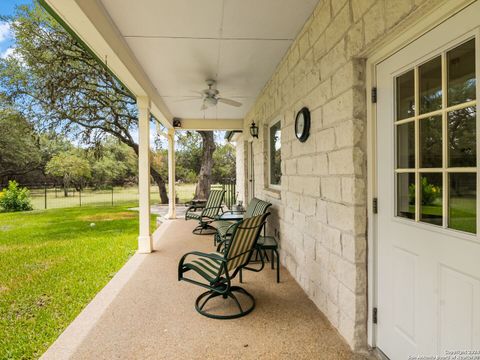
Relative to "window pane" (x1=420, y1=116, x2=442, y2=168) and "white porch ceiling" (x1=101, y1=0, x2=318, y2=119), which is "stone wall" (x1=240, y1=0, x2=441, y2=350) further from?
"window pane" (x1=420, y1=116, x2=442, y2=168)

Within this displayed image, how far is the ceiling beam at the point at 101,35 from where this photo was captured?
198 cm

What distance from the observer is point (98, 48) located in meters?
2.60

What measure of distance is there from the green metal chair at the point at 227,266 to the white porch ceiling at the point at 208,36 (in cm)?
188

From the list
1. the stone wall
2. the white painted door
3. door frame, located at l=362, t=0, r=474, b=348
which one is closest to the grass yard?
the stone wall

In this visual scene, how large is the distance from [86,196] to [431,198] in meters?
17.3

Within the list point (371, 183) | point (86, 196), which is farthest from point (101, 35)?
point (86, 196)

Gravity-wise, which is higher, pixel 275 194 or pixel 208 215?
pixel 275 194

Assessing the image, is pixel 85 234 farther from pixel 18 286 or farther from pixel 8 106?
pixel 8 106

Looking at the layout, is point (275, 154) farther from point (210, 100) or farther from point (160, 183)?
point (160, 183)

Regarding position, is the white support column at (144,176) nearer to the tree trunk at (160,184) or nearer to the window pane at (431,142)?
the window pane at (431,142)

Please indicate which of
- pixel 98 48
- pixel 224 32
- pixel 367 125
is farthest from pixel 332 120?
pixel 98 48

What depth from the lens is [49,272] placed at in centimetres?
395

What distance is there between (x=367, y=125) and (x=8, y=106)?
1196cm

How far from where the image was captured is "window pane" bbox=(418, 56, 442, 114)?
4.47 feet
